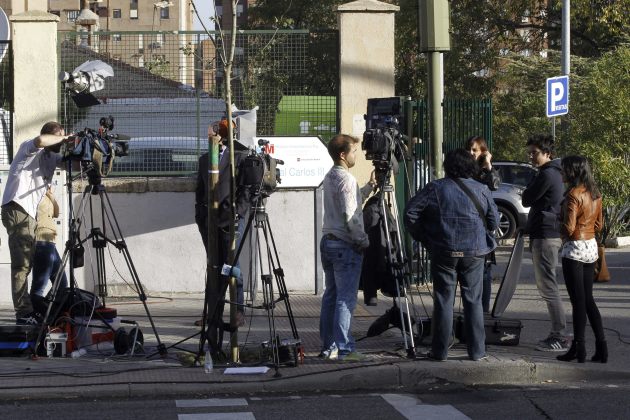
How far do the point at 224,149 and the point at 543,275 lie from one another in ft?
11.1

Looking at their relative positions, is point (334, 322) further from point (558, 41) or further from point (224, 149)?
point (558, 41)

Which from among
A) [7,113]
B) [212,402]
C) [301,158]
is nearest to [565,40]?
[301,158]

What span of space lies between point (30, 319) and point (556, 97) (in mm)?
9541

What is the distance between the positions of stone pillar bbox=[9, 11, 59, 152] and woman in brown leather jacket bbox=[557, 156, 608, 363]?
6.69 m

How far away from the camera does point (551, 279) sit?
957 centimetres

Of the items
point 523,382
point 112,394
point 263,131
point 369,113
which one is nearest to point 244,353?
point 112,394

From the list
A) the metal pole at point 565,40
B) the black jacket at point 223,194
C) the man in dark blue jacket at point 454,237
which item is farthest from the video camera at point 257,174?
the metal pole at point 565,40

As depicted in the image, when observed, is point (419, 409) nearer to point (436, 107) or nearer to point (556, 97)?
point (436, 107)

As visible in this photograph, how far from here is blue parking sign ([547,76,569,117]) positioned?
16.7m

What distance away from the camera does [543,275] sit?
959 centimetres

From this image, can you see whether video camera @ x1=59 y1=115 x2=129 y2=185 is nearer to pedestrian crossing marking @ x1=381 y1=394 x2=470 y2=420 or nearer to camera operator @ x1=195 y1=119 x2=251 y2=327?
camera operator @ x1=195 y1=119 x2=251 y2=327

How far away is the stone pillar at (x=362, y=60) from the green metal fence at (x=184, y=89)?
0.62 ft

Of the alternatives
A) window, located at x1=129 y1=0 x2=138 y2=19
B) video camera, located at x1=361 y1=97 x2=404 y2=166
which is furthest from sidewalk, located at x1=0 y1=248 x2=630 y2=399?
window, located at x1=129 y1=0 x2=138 y2=19

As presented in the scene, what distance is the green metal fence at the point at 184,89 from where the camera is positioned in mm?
13250
